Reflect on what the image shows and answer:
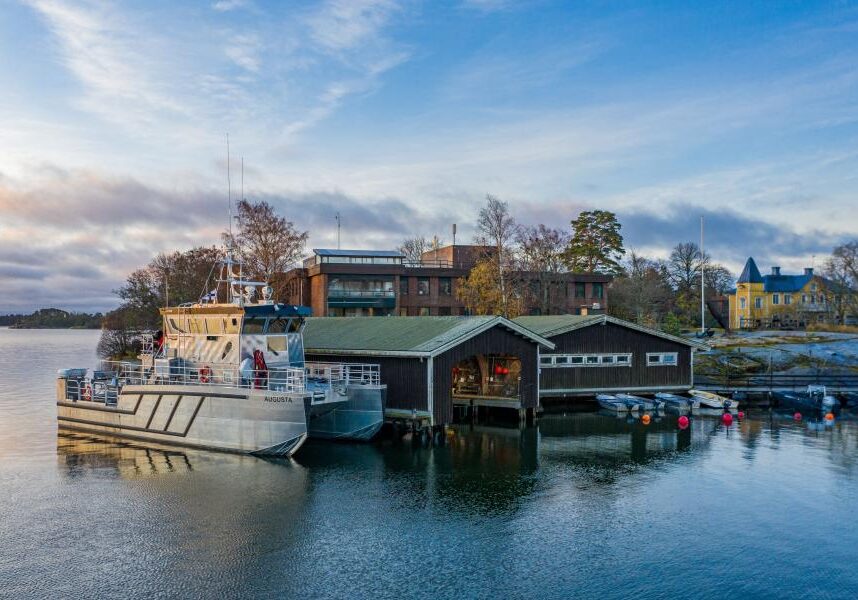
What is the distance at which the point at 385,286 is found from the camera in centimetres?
7169

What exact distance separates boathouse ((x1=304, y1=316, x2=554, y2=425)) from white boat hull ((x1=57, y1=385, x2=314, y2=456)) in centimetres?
714

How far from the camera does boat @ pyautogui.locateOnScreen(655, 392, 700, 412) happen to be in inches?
1685

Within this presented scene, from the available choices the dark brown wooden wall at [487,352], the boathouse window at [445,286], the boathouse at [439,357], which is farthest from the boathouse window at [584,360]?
the boathouse window at [445,286]

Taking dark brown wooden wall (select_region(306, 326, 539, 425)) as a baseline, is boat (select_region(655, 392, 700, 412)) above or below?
below

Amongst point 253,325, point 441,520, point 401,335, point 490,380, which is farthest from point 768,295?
point 441,520

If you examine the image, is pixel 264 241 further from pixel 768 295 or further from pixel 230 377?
pixel 768 295

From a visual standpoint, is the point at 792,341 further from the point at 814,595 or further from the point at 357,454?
the point at 814,595

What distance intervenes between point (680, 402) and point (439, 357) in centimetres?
1733

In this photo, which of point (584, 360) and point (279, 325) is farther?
point (584, 360)

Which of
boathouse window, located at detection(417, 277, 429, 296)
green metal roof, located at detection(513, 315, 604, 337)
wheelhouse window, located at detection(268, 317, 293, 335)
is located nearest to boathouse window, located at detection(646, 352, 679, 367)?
green metal roof, located at detection(513, 315, 604, 337)

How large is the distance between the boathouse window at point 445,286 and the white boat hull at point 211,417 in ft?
139

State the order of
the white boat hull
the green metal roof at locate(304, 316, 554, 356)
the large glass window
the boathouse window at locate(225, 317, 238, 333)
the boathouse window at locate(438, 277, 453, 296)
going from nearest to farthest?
the white boat hull → the boathouse window at locate(225, 317, 238, 333) → the green metal roof at locate(304, 316, 554, 356) → the large glass window → the boathouse window at locate(438, 277, 453, 296)

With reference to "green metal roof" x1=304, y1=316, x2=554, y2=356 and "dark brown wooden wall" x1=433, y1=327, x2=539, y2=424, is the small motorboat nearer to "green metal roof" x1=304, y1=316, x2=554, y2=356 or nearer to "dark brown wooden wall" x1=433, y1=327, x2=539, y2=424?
"dark brown wooden wall" x1=433, y1=327, x2=539, y2=424

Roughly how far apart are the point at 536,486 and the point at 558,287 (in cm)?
4600
